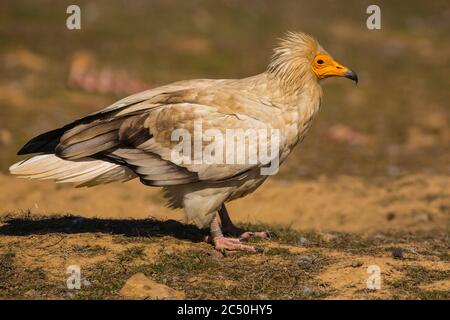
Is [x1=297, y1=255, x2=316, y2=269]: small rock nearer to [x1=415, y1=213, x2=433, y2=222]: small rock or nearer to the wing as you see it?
the wing

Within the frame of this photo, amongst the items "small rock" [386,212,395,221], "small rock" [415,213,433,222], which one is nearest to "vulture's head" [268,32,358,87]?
"small rock" [386,212,395,221]

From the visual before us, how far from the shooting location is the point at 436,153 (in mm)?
16188

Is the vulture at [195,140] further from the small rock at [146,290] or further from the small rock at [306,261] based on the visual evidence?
the small rock at [146,290]

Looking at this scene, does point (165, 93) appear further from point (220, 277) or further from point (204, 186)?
point (220, 277)

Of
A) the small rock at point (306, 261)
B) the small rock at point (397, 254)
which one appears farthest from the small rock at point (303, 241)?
the small rock at point (397, 254)

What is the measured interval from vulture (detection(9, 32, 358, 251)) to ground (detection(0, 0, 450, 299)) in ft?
2.01

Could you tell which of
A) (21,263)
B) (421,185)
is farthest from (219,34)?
(21,263)

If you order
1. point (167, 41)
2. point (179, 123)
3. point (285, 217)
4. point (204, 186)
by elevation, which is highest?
point (167, 41)

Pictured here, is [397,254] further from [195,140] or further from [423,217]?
[423,217]

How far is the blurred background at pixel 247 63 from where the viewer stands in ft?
53.3

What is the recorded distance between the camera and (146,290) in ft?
20.9

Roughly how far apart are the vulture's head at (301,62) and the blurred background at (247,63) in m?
5.78

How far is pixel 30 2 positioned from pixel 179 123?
20261mm

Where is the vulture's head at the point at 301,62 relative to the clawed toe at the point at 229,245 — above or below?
above
